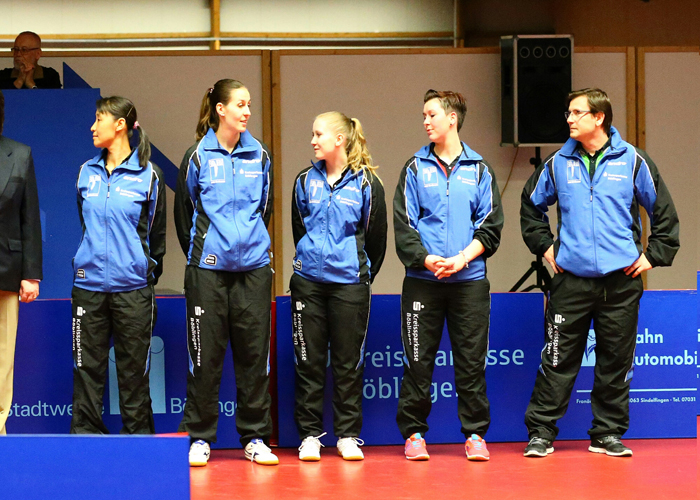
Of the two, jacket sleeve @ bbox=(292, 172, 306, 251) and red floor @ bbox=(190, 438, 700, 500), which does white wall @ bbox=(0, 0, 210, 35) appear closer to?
jacket sleeve @ bbox=(292, 172, 306, 251)

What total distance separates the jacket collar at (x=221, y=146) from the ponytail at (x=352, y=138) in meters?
0.35

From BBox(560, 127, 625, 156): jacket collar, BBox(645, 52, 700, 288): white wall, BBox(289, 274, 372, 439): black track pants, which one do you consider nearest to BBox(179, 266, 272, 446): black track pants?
BBox(289, 274, 372, 439): black track pants

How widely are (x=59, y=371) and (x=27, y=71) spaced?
2.65 metres

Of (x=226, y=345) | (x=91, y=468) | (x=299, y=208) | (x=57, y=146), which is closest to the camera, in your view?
(x=91, y=468)

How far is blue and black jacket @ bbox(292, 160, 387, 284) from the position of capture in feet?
13.0

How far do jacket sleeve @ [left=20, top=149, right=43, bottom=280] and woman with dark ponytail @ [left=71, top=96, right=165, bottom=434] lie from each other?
0.54ft

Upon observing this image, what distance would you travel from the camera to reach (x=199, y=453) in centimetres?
386

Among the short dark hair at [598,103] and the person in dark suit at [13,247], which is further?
the short dark hair at [598,103]

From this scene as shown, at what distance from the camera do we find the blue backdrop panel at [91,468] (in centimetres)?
219

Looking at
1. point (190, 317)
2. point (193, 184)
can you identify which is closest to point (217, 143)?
point (193, 184)

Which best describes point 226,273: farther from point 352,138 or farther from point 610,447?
point 610,447

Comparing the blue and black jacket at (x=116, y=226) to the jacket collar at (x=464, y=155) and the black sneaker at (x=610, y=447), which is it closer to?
the jacket collar at (x=464, y=155)

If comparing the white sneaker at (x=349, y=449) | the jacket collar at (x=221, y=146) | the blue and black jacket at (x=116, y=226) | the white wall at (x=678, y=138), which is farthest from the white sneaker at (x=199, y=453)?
the white wall at (x=678, y=138)

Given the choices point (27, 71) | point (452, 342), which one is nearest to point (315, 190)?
point (452, 342)
